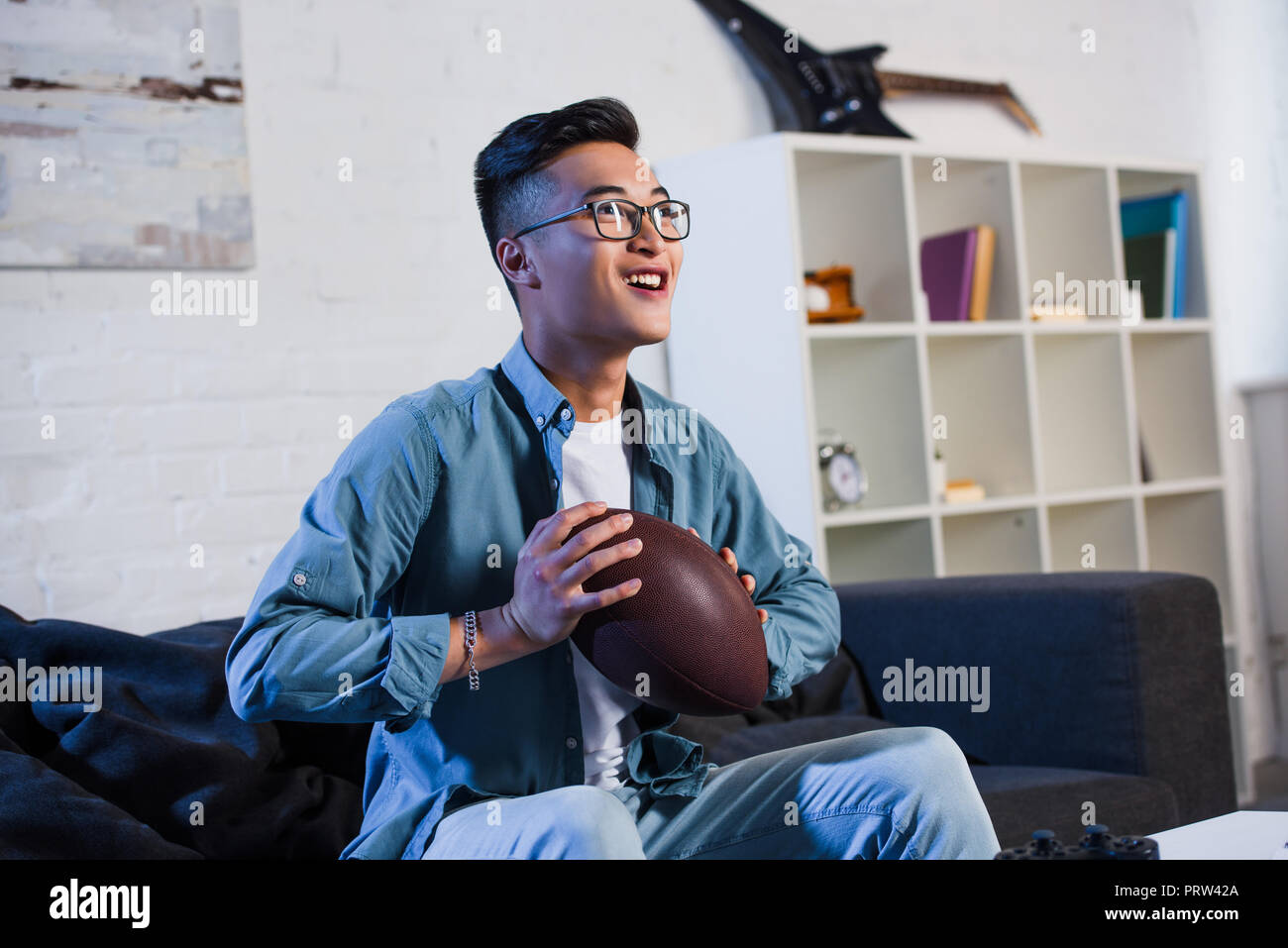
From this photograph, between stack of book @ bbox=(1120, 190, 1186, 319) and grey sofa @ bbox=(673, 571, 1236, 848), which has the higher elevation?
stack of book @ bbox=(1120, 190, 1186, 319)

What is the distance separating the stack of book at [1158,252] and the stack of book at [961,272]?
62 cm

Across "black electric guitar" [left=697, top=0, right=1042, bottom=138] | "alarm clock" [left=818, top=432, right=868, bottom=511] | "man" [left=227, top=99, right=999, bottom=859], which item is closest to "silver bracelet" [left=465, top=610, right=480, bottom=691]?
"man" [left=227, top=99, right=999, bottom=859]

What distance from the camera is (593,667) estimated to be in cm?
145

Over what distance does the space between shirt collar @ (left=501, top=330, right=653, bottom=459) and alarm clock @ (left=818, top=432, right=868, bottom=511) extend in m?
1.48

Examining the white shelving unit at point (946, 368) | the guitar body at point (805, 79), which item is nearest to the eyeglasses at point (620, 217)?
the white shelving unit at point (946, 368)

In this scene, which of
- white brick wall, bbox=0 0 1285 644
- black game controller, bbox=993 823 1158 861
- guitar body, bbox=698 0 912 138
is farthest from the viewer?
guitar body, bbox=698 0 912 138

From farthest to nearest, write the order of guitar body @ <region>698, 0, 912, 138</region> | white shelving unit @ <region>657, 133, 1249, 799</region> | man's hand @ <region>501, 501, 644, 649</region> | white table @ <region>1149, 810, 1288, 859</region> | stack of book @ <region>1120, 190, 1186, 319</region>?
1. stack of book @ <region>1120, 190, 1186, 319</region>
2. guitar body @ <region>698, 0, 912, 138</region>
3. white shelving unit @ <region>657, 133, 1249, 799</region>
4. white table @ <region>1149, 810, 1288, 859</region>
5. man's hand @ <region>501, 501, 644, 649</region>

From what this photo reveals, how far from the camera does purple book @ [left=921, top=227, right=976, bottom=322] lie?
3266 millimetres

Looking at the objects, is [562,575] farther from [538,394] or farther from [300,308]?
[300,308]

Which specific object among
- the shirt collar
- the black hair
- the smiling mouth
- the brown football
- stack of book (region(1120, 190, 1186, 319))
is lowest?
the brown football

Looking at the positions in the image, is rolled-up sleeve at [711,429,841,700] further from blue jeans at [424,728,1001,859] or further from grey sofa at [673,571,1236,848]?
grey sofa at [673,571,1236,848]

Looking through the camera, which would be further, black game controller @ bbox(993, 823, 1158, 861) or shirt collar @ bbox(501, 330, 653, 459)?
shirt collar @ bbox(501, 330, 653, 459)
